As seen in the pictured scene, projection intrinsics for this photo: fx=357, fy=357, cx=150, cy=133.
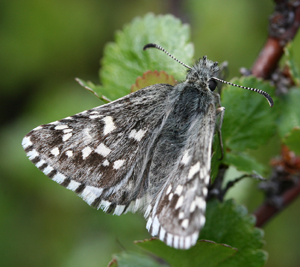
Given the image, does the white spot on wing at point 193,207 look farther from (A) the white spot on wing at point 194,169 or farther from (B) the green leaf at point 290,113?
(B) the green leaf at point 290,113

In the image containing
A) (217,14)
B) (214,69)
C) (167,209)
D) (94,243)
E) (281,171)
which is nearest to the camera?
(167,209)

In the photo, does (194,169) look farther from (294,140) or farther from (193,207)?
(294,140)

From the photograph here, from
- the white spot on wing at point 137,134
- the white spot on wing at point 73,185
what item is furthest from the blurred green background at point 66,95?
the white spot on wing at point 73,185

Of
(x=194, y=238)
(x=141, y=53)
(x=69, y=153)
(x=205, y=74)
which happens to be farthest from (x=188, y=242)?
(x=141, y=53)

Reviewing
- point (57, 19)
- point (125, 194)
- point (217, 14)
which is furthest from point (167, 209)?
point (57, 19)

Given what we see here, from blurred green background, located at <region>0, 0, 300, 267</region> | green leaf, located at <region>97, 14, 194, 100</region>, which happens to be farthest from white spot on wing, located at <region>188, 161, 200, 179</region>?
blurred green background, located at <region>0, 0, 300, 267</region>

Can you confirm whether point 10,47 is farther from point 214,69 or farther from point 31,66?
point 214,69
